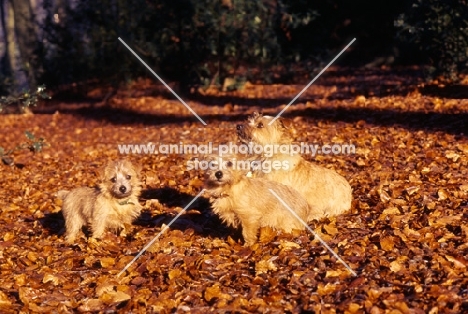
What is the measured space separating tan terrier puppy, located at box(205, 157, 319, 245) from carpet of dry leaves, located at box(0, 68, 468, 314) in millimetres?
158

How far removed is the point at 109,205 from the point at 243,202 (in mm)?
1913

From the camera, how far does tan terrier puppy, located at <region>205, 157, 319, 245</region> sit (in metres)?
7.14

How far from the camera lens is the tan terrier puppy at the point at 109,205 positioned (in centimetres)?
808

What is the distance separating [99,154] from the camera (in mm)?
14547

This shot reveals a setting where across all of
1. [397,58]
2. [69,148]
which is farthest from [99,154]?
[397,58]

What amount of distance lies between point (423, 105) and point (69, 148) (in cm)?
859

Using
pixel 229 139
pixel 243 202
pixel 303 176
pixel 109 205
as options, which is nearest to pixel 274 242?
pixel 243 202

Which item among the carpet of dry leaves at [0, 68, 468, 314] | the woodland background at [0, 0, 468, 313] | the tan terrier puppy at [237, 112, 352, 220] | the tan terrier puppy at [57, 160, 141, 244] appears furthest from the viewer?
the tan terrier puppy at [237, 112, 352, 220]

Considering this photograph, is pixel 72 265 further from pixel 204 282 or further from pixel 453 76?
pixel 453 76

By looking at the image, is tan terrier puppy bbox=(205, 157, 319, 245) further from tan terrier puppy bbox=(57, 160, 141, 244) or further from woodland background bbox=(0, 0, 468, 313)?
tan terrier puppy bbox=(57, 160, 141, 244)

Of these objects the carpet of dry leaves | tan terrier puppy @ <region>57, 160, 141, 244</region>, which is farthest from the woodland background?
tan terrier puppy @ <region>57, 160, 141, 244</region>

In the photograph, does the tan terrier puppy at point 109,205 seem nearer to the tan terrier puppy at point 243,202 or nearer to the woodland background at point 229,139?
the woodland background at point 229,139

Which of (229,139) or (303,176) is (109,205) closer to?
(303,176)

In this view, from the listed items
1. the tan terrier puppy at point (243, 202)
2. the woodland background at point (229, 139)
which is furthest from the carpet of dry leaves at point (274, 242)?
the tan terrier puppy at point (243, 202)
